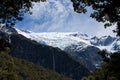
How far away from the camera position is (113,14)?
2888 cm

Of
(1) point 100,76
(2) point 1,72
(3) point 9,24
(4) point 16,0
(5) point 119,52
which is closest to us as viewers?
(4) point 16,0

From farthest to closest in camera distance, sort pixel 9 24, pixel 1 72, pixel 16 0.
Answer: pixel 1 72, pixel 9 24, pixel 16 0

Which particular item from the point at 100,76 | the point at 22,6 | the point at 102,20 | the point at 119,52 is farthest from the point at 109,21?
the point at 100,76

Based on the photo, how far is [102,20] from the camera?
30.8 meters

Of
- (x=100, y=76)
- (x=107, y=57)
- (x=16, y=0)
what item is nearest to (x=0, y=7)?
(x=16, y=0)

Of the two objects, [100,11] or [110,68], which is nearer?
[100,11]

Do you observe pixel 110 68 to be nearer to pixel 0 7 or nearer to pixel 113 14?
pixel 113 14

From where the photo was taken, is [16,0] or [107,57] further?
[107,57]

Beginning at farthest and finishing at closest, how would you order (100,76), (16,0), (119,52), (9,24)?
1. (100,76)
2. (119,52)
3. (9,24)
4. (16,0)

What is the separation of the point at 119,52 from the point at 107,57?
152cm

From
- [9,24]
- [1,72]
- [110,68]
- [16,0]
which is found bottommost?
[1,72]

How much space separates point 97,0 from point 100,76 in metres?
44.7

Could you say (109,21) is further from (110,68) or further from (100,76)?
(100,76)

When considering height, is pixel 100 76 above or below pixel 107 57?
below
